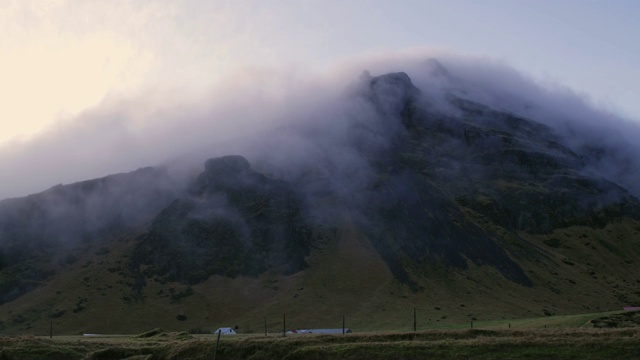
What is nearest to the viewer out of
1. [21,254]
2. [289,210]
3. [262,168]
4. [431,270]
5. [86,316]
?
[86,316]

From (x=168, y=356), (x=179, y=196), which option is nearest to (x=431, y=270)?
(x=179, y=196)

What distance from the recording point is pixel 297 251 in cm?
15000

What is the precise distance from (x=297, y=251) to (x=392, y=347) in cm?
10611

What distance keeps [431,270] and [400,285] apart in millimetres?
13922

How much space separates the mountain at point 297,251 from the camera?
4924 inches

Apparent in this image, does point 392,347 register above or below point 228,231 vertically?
above

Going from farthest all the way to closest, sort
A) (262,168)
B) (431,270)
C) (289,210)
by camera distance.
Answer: (262,168) → (289,210) → (431,270)

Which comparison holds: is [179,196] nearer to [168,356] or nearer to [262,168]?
[262,168]

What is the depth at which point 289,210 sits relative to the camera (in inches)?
6516

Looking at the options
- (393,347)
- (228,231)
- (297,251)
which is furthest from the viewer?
(228,231)

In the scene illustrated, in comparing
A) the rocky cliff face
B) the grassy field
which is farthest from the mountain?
the grassy field

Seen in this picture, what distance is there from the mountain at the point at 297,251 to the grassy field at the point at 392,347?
2259 inches

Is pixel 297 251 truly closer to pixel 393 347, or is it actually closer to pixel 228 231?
pixel 228 231

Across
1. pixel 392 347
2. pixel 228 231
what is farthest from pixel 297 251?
pixel 392 347
